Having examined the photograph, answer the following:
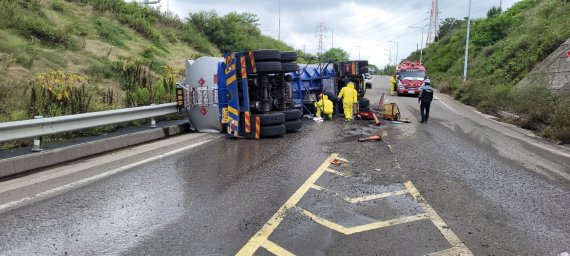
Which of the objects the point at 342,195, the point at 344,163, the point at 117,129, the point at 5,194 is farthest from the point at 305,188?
the point at 117,129

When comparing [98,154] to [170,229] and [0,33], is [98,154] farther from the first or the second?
[0,33]

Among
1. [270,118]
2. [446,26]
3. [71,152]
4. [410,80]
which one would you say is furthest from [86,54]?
[446,26]

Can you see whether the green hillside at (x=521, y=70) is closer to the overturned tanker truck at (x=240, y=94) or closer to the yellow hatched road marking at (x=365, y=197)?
the overturned tanker truck at (x=240, y=94)

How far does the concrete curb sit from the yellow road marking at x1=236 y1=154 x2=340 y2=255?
4186 mm

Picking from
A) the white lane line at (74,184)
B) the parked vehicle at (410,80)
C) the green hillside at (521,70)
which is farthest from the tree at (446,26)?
the white lane line at (74,184)

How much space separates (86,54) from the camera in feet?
61.6

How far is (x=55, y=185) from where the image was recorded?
19.5 ft

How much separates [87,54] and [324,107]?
1055 cm

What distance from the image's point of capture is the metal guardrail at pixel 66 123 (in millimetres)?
6831

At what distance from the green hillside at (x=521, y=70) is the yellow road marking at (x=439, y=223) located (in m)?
8.36

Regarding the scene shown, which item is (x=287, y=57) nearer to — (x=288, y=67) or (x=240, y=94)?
(x=288, y=67)

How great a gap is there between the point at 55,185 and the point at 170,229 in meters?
2.51

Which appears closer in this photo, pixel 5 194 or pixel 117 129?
pixel 5 194

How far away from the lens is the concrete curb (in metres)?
6.56
